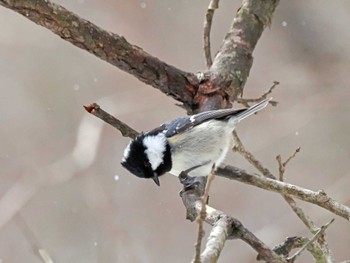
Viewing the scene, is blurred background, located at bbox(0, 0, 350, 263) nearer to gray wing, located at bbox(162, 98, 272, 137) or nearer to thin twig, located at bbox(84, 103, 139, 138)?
gray wing, located at bbox(162, 98, 272, 137)

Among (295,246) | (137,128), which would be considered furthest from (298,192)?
(137,128)

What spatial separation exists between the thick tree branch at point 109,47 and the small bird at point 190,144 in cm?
9

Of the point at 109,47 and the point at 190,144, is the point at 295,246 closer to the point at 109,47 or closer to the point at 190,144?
the point at 190,144

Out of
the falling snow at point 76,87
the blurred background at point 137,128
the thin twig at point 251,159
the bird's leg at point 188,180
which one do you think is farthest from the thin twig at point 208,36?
the falling snow at point 76,87

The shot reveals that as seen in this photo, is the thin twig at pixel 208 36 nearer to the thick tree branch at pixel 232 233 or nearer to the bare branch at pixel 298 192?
the bare branch at pixel 298 192

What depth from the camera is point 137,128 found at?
2889 mm

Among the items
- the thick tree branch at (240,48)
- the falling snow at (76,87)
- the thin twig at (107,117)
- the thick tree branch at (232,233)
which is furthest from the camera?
the falling snow at (76,87)

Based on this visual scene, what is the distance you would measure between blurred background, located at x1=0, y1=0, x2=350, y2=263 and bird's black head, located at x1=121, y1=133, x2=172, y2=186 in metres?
1.61

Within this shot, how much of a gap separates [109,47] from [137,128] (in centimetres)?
167


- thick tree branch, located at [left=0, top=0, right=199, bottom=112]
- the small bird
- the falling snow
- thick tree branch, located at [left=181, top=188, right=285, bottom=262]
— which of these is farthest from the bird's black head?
the falling snow

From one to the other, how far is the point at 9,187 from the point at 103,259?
21.5 inches

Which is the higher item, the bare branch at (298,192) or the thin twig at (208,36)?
the thin twig at (208,36)

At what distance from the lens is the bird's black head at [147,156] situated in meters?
1.14

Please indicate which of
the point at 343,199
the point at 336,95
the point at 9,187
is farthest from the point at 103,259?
the point at 336,95
